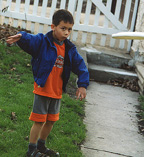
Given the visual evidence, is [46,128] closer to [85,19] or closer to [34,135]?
[34,135]

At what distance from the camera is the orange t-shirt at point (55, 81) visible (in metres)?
2.62

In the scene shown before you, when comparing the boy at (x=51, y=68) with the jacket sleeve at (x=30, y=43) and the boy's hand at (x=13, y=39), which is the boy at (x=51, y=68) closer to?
the jacket sleeve at (x=30, y=43)

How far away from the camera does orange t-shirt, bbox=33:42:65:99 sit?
2621 mm

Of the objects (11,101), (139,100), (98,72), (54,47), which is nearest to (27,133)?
(11,101)

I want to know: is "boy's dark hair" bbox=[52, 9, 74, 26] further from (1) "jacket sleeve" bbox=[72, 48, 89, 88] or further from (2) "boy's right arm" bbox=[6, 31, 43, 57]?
(1) "jacket sleeve" bbox=[72, 48, 89, 88]

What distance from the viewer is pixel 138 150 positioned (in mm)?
3361

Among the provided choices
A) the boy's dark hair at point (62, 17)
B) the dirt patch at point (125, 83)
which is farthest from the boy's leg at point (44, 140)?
the dirt patch at point (125, 83)

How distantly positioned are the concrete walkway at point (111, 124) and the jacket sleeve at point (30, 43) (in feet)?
4.23

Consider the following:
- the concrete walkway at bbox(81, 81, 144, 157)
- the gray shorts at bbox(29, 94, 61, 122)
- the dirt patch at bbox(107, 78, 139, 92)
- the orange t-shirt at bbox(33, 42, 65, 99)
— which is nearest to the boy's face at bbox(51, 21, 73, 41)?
the orange t-shirt at bbox(33, 42, 65, 99)

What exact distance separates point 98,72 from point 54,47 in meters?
3.78

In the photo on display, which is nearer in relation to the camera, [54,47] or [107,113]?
[54,47]

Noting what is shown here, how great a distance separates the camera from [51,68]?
260 centimetres

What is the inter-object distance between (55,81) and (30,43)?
1.48ft

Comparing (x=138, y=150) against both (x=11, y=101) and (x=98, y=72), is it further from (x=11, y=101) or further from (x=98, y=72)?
(x=98, y=72)
